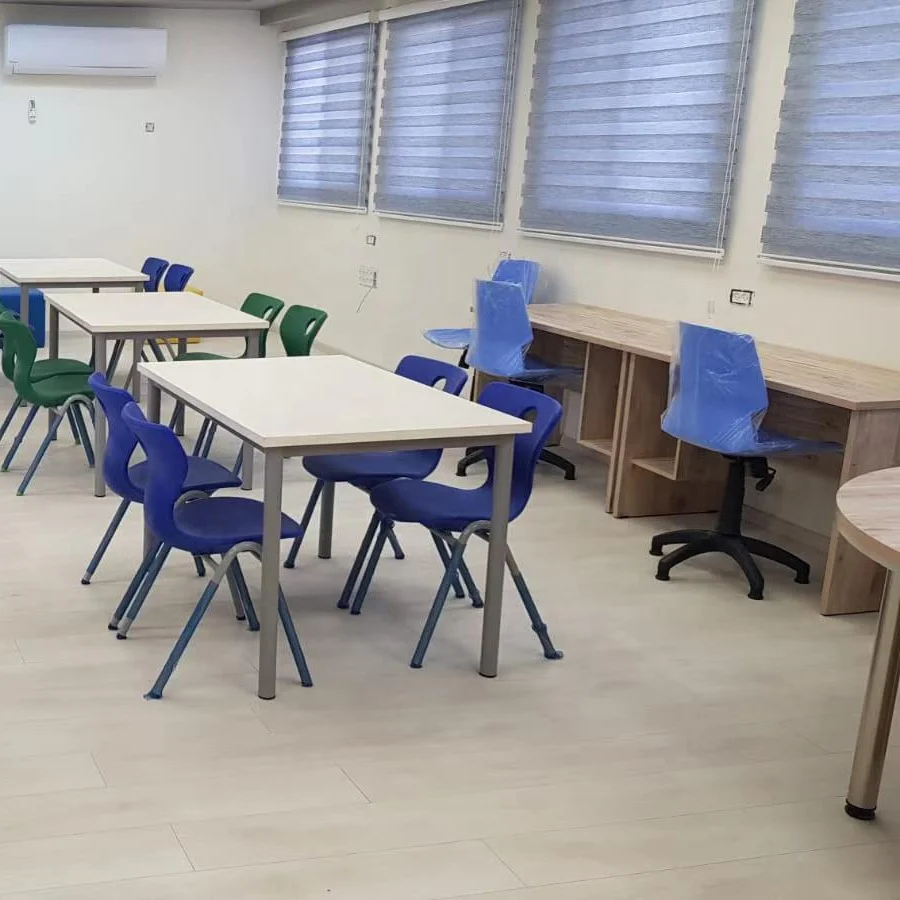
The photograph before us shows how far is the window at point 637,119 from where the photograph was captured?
18.1ft

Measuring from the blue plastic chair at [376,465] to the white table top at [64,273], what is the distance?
9.99 ft

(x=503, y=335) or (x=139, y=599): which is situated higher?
(x=503, y=335)

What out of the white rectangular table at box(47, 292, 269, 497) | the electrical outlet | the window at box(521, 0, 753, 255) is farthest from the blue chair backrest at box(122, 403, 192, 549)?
the window at box(521, 0, 753, 255)

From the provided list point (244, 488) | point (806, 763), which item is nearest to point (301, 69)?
point (244, 488)

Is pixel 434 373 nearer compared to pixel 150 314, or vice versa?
pixel 434 373

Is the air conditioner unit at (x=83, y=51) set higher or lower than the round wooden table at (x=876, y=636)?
higher

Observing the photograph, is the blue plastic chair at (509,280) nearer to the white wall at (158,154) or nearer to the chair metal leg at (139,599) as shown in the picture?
the chair metal leg at (139,599)

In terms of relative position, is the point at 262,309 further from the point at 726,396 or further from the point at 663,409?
→ the point at 726,396

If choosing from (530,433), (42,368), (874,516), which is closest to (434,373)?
(530,433)

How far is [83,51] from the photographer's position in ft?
31.4

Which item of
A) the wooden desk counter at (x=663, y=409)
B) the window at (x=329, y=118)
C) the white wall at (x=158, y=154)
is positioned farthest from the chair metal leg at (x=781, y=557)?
the white wall at (x=158, y=154)

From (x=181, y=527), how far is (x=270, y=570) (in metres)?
0.32

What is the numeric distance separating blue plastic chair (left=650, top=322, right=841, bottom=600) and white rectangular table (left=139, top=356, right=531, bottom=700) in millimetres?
1090

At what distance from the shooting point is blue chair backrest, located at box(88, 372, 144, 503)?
3.50 m
